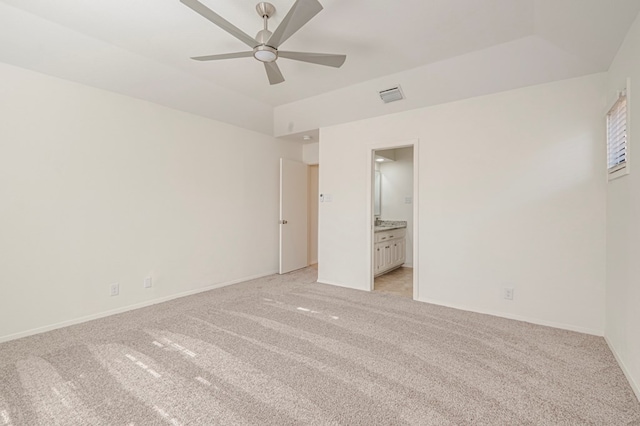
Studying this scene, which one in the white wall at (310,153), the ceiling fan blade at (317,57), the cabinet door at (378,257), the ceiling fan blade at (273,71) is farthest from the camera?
the white wall at (310,153)

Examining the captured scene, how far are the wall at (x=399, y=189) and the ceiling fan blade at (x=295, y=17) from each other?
14.4 ft

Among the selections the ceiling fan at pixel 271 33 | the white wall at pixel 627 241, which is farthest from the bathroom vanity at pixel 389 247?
the ceiling fan at pixel 271 33

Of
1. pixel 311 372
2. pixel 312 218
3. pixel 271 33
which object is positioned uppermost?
pixel 271 33

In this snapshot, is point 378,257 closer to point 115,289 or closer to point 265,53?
point 265,53

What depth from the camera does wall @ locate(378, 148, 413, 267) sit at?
5.98m

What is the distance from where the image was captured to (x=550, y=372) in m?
2.12

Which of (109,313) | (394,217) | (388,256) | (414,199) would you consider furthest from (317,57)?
(394,217)

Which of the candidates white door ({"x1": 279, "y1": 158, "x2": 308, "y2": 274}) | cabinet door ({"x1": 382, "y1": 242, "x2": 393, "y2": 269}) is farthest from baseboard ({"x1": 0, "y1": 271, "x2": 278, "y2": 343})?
cabinet door ({"x1": 382, "y1": 242, "x2": 393, "y2": 269})

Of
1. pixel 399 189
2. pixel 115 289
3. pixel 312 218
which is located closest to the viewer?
pixel 115 289

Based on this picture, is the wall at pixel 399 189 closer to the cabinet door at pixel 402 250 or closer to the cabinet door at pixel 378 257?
Answer: the cabinet door at pixel 402 250

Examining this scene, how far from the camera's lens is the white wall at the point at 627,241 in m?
1.95

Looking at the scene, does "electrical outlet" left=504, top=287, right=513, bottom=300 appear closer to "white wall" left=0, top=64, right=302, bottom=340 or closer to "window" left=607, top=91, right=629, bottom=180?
"window" left=607, top=91, right=629, bottom=180

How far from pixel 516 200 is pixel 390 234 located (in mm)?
2329

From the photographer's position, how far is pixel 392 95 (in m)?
3.62
